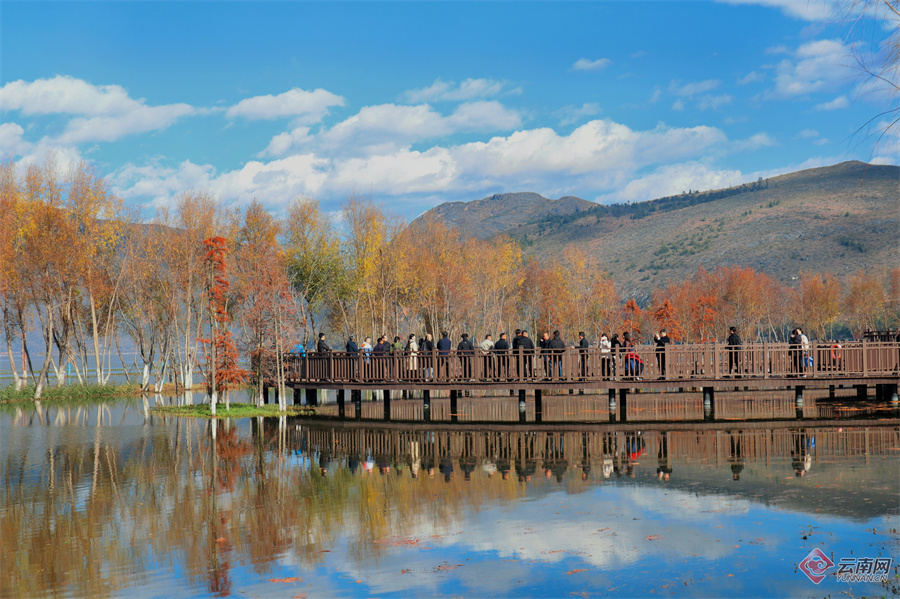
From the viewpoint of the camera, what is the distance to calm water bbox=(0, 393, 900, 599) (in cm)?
877

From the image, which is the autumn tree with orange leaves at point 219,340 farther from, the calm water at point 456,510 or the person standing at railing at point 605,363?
the person standing at railing at point 605,363

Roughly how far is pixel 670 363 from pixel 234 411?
16.8m

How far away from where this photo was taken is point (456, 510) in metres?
12.3

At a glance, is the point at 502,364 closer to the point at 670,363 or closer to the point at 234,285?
the point at 670,363

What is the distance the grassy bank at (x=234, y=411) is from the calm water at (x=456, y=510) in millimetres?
5377

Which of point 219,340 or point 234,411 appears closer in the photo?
point 219,340

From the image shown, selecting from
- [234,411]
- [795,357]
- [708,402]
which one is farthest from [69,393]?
[795,357]

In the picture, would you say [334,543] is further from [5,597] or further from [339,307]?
[339,307]

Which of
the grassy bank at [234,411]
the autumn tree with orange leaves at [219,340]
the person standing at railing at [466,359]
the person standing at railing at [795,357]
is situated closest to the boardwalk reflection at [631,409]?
the grassy bank at [234,411]

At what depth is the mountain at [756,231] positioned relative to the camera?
106 metres

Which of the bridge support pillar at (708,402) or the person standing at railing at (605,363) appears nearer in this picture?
the bridge support pillar at (708,402)

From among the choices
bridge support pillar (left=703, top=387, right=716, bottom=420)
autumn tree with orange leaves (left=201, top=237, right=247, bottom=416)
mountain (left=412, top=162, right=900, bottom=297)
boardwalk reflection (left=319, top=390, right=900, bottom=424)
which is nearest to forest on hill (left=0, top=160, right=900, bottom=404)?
autumn tree with orange leaves (left=201, top=237, right=247, bottom=416)

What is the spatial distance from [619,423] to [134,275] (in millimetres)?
32040

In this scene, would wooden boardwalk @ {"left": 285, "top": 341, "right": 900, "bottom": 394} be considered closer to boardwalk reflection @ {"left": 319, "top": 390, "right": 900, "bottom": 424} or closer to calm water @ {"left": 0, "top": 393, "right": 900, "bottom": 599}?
boardwalk reflection @ {"left": 319, "top": 390, "right": 900, "bottom": 424}
